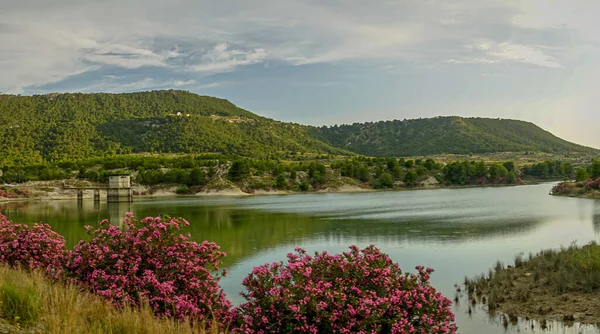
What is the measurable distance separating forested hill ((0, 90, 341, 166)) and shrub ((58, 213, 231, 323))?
11402cm

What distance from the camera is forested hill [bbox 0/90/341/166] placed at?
123188 millimetres

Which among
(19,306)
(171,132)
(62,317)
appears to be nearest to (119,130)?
(171,132)

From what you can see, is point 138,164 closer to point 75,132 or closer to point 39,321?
point 75,132

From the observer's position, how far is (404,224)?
117ft

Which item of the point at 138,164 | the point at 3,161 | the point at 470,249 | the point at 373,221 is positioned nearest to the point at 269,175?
the point at 138,164

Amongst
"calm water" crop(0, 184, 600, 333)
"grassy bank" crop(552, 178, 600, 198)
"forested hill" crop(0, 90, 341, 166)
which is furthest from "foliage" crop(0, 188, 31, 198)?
"grassy bank" crop(552, 178, 600, 198)

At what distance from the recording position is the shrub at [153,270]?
819 cm

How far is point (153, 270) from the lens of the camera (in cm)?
884

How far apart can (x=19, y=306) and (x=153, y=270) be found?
2.50m

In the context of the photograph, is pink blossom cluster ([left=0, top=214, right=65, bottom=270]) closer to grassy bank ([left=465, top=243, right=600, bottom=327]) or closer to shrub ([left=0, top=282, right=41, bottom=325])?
shrub ([left=0, top=282, right=41, bottom=325])

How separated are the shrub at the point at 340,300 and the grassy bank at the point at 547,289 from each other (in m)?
5.57

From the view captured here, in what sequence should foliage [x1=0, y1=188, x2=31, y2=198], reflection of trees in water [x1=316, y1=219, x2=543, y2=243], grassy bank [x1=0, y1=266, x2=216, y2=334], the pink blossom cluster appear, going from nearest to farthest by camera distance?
grassy bank [x1=0, y1=266, x2=216, y2=334], the pink blossom cluster, reflection of trees in water [x1=316, y1=219, x2=543, y2=243], foliage [x1=0, y1=188, x2=31, y2=198]

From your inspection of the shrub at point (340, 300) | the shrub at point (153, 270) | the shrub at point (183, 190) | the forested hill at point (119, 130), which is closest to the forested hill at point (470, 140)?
the forested hill at point (119, 130)

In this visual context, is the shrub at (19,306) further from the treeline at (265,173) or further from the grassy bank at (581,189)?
the treeline at (265,173)
